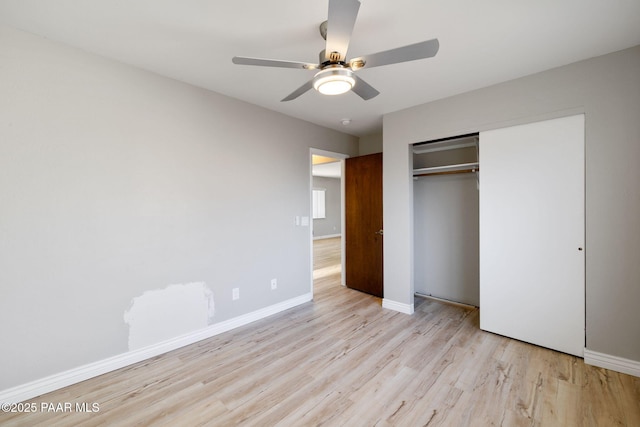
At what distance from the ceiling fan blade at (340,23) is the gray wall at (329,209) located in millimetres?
8636

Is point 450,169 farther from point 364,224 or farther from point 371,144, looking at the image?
point 371,144

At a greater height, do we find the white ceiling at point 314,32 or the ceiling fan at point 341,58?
the white ceiling at point 314,32

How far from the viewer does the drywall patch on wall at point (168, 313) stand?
7.56ft

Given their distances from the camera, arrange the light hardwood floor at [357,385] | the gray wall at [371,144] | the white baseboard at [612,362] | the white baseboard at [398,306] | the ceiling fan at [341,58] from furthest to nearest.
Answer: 1. the gray wall at [371,144]
2. the white baseboard at [398,306]
3. the white baseboard at [612,362]
4. the light hardwood floor at [357,385]
5. the ceiling fan at [341,58]

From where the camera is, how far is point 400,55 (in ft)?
4.90

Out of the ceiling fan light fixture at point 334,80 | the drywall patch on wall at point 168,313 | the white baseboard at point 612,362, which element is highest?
the ceiling fan light fixture at point 334,80

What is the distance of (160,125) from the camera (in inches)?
95.5

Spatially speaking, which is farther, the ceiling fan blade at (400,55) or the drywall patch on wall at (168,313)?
the drywall patch on wall at (168,313)

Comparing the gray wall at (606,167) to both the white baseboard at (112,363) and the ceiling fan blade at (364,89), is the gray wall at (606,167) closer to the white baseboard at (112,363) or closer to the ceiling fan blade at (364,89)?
the ceiling fan blade at (364,89)

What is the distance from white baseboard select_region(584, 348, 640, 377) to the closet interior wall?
121 centimetres

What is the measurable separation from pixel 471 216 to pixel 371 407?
255cm

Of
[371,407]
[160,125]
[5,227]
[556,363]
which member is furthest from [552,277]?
[5,227]

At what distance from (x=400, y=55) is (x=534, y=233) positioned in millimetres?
2095

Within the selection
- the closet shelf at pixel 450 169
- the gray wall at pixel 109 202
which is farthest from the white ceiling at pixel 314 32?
the closet shelf at pixel 450 169
